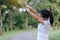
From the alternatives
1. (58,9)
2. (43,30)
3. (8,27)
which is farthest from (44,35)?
(8,27)

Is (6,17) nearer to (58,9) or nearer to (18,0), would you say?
(18,0)

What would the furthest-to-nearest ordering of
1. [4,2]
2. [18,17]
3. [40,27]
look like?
1. [18,17]
2. [4,2]
3. [40,27]

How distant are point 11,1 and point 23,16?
11646 millimetres

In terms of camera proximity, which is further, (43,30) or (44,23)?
(43,30)

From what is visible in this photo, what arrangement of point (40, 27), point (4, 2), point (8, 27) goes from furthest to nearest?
point (8, 27) < point (4, 2) < point (40, 27)

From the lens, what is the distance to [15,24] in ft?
103

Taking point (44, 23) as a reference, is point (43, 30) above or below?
below

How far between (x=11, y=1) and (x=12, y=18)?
10.4 metres

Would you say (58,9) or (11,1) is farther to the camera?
(11,1)

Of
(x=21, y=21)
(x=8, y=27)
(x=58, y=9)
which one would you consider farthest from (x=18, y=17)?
(x=58, y=9)

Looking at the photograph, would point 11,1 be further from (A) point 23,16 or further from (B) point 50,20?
(B) point 50,20

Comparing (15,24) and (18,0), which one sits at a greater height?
(18,0)

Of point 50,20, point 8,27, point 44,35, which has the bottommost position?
point 8,27

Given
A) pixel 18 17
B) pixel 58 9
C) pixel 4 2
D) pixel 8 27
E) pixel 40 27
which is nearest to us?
pixel 40 27
